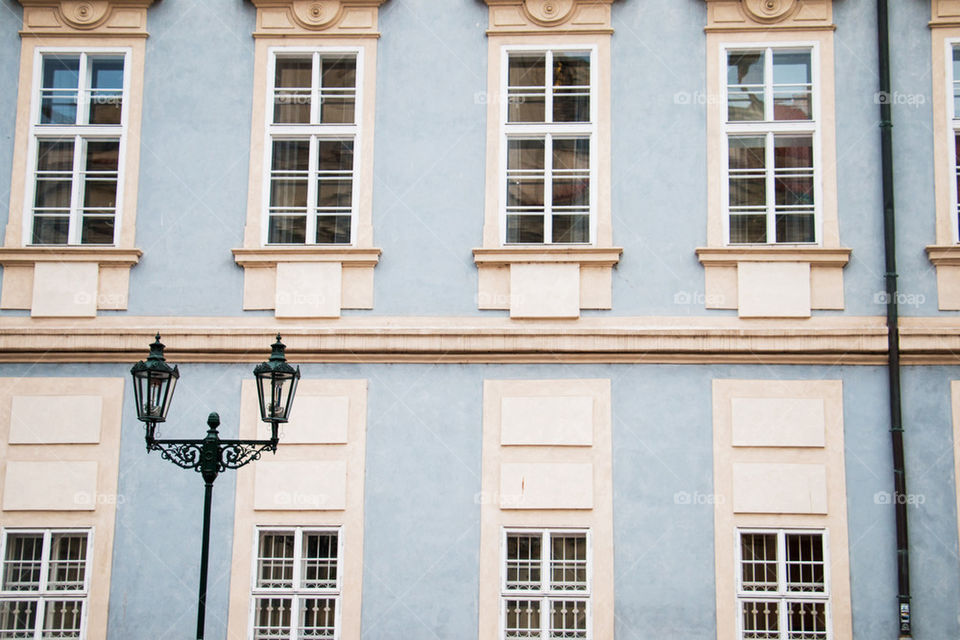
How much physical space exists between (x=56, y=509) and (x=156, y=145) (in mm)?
3745

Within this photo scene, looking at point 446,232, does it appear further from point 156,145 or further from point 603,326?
point 156,145

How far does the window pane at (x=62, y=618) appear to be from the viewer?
10719 millimetres

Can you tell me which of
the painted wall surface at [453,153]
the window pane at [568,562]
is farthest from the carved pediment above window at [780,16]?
the window pane at [568,562]

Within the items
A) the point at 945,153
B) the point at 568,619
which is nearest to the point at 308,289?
the point at 568,619

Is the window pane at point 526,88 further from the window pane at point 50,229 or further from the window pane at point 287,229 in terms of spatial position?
the window pane at point 50,229

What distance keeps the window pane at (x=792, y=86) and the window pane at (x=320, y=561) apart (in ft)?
20.0

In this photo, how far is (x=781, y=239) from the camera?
1130cm

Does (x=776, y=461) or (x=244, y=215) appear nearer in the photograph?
(x=776, y=461)

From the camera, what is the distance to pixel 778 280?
1107 centimetres

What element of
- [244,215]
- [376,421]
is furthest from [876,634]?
[244,215]

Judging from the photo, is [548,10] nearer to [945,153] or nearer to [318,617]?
[945,153]

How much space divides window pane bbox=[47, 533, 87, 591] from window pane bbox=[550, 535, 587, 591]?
4431 millimetres

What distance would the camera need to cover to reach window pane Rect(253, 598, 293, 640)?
10.6 meters

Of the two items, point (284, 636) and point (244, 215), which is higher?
point (244, 215)
